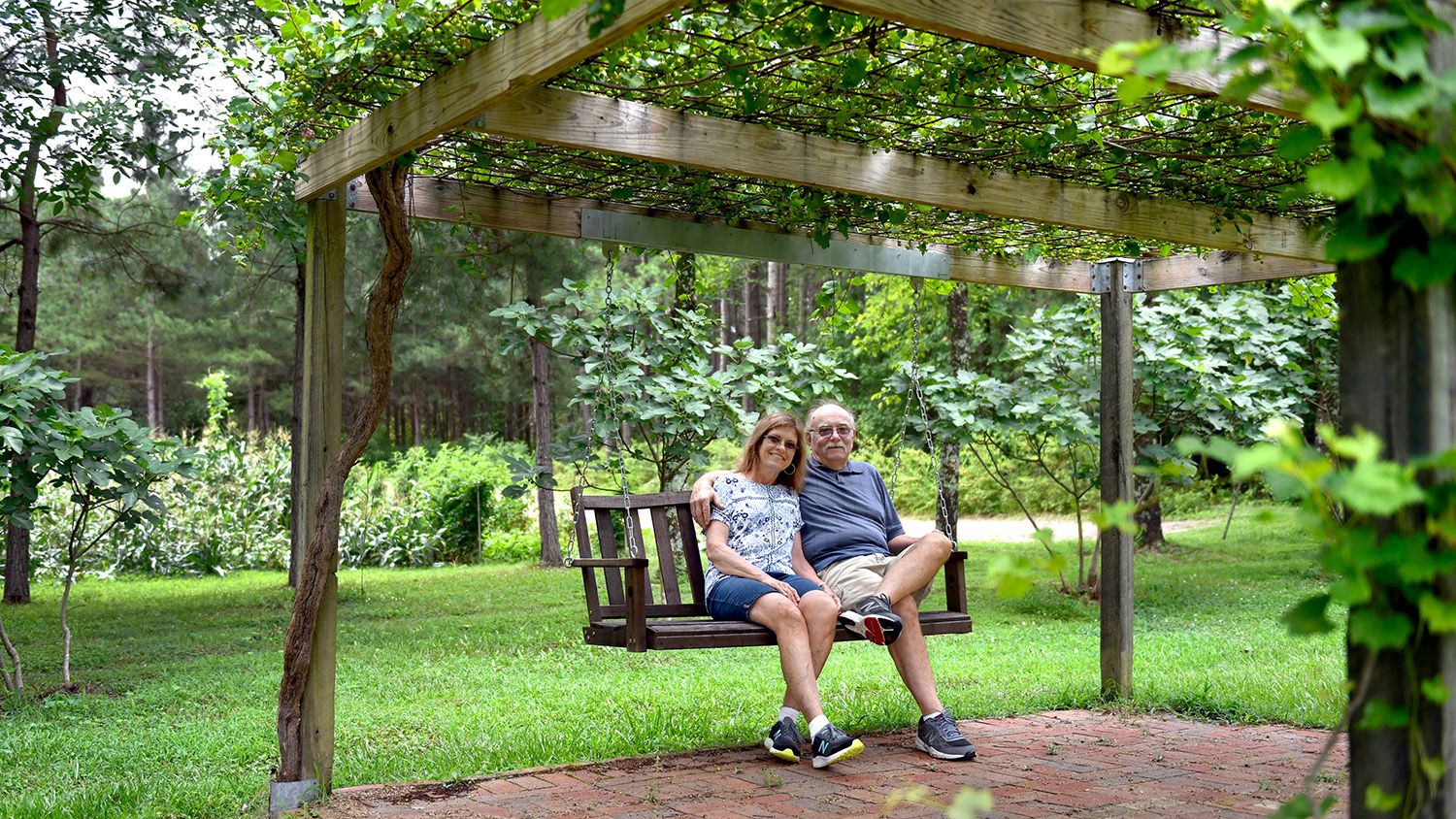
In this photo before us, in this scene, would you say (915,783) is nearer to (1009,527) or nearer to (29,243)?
(29,243)

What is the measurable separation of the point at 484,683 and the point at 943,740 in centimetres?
277

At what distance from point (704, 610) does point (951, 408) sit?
11.8ft

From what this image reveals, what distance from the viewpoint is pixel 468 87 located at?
10.3 ft

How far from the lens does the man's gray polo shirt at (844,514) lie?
16.2ft

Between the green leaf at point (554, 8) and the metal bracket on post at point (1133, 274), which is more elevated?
the metal bracket on post at point (1133, 274)

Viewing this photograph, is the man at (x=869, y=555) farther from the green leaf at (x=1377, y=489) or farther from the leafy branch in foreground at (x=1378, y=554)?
the green leaf at (x=1377, y=489)

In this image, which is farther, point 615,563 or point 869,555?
point 869,555

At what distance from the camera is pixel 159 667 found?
276 inches

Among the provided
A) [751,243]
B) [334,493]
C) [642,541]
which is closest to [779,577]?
[642,541]

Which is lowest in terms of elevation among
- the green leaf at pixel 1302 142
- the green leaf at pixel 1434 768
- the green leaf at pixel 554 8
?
the green leaf at pixel 1434 768

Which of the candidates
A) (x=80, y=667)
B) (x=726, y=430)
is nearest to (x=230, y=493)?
(x=80, y=667)

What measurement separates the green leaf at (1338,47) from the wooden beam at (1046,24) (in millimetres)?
1064

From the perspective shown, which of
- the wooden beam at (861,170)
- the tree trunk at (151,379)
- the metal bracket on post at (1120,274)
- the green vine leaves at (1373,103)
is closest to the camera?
the green vine leaves at (1373,103)

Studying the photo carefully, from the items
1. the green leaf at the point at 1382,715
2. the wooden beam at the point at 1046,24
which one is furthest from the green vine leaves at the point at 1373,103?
the wooden beam at the point at 1046,24
